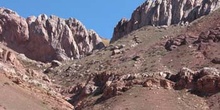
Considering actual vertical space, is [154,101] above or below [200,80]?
below

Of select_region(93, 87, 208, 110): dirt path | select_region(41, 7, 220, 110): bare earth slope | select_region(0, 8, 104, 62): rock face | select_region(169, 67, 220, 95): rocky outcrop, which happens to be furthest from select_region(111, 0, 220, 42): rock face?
select_region(93, 87, 208, 110): dirt path

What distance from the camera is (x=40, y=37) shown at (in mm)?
103000

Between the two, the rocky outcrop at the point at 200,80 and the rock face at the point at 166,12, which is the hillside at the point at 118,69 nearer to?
the rocky outcrop at the point at 200,80

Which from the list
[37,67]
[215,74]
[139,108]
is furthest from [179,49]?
[37,67]

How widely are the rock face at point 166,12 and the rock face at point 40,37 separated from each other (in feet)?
30.5

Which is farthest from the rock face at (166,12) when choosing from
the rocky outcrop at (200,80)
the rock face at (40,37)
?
the rocky outcrop at (200,80)

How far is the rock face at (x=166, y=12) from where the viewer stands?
86963mm

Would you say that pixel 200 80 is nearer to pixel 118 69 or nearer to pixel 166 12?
pixel 118 69

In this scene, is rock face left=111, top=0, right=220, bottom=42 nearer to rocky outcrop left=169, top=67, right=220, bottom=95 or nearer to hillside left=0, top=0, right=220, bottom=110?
hillside left=0, top=0, right=220, bottom=110

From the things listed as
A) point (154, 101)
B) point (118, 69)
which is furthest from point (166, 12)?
point (154, 101)

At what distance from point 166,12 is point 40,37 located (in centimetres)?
2486

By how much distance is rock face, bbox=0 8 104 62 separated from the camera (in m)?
102

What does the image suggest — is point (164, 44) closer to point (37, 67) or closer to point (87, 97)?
point (87, 97)

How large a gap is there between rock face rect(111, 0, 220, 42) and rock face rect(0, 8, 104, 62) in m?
9.31
